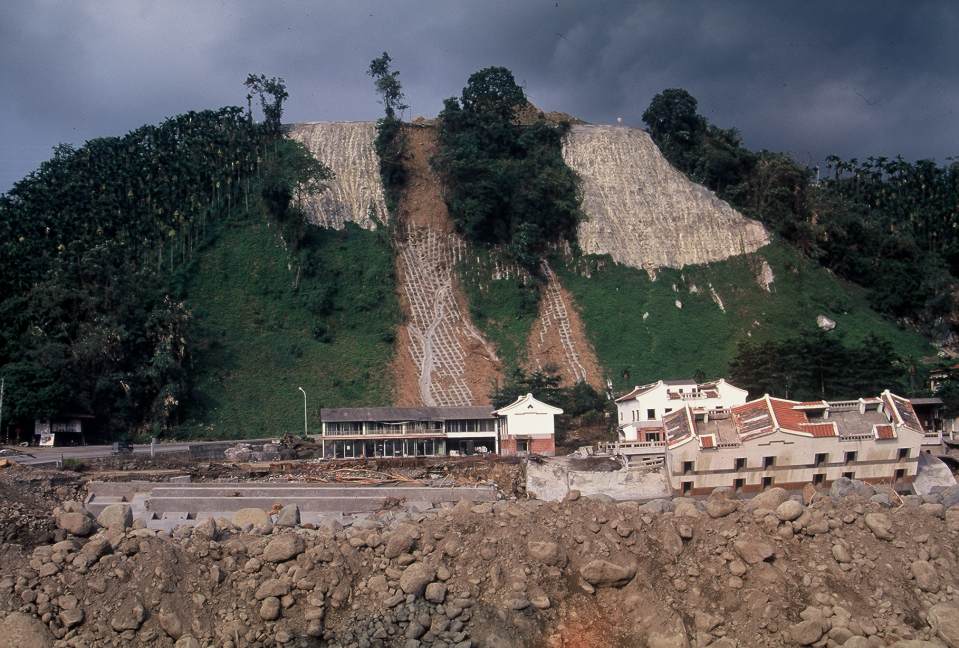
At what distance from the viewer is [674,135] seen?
76.2 meters

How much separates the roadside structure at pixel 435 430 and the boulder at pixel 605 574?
66.8 feet

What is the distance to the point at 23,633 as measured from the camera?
57.2 ft

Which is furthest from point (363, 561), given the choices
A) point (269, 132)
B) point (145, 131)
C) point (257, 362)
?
point (269, 132)

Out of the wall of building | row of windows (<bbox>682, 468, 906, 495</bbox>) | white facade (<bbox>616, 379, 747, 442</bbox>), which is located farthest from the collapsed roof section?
white facade (<bbox>616, 379, 747, 442</bbox>)

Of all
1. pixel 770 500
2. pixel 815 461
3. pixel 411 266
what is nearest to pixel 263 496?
pixel 770 500

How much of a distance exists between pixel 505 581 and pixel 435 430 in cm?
2242

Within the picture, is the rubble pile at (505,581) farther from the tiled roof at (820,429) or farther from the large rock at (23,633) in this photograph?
the tiled roof at (820,429)

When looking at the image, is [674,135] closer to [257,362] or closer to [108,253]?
[257,362]

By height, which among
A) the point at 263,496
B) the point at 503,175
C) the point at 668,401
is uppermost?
the point at 503,175

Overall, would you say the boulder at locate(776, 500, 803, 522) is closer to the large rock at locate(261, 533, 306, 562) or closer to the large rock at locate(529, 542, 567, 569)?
the large rock at locate(529, 542, 567, 569)

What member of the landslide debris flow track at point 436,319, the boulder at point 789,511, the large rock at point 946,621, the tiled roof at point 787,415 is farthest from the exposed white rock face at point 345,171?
the large rock at point 946,621

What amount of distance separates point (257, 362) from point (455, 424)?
52.9 feet

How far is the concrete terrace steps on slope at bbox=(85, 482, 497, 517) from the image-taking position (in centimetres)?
3033

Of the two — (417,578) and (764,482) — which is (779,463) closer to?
(764,482)
